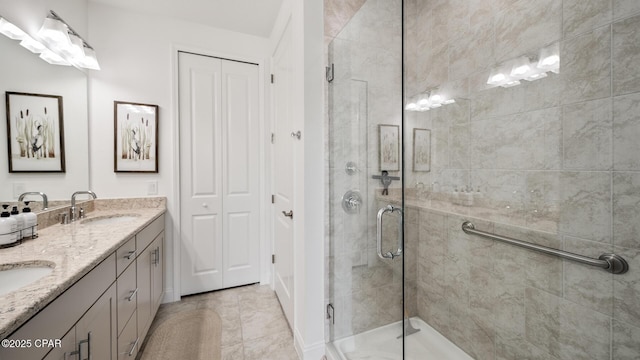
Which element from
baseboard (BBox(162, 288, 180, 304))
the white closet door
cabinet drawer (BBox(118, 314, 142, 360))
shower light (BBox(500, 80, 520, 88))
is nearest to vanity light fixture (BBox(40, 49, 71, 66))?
the white closet door

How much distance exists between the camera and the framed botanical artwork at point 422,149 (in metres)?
1.84

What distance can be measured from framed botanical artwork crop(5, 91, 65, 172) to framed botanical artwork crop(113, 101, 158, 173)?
397 millimetres

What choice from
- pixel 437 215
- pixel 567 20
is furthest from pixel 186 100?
pixel 567 20

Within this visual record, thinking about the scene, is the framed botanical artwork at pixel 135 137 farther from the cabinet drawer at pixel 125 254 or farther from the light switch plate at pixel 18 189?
the cabinet drawer at pixel 125 254

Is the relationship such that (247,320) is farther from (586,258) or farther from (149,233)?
(586,258)

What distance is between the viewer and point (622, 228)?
3.17 feet

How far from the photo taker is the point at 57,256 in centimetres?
100

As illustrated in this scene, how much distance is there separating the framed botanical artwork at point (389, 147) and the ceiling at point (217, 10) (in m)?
1.60

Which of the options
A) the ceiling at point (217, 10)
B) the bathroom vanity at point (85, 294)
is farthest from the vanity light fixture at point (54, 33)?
the bathroom vanity at point (85, 294)

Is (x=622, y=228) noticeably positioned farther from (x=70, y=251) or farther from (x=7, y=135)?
(x=7, y=135)

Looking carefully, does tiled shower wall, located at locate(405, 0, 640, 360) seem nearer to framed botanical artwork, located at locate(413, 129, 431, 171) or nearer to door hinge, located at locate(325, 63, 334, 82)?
framed botanical artwork, located at locate(413, 129, 431, 171)

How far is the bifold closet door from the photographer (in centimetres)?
235

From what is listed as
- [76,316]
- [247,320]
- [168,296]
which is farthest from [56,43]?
[247,320]

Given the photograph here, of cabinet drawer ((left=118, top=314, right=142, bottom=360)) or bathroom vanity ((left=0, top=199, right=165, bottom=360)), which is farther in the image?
cabinet drawer ((left=118, top=314, right=142, bottom=360))
